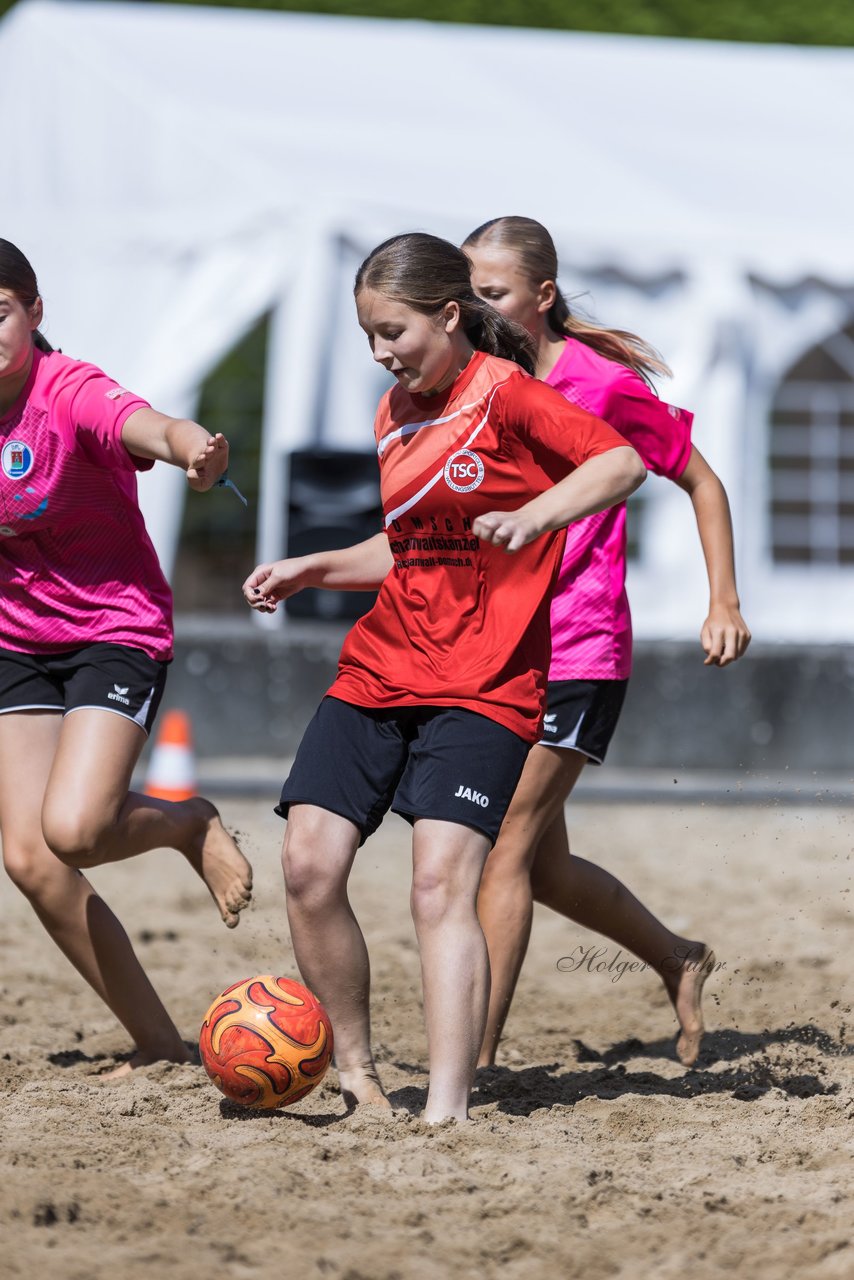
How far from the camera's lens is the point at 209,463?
3.80 m

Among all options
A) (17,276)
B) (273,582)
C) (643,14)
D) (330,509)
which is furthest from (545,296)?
(643,14)

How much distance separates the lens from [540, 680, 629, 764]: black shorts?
458 cm

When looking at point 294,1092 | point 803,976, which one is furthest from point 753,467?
point 294,1092

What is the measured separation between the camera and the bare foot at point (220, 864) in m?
4.57

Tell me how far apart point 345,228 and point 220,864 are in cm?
785

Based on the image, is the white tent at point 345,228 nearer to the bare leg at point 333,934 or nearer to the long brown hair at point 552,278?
the long brown hair at point 552,278

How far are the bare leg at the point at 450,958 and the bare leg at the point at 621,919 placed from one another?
102 centimetres

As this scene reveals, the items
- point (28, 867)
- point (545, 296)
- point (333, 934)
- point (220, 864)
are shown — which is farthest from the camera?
point (545, 296)

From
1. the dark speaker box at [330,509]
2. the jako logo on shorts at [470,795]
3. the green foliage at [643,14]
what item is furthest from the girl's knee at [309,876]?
the green foliage at [643,14]

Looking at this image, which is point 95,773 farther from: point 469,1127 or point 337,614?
point 337,614

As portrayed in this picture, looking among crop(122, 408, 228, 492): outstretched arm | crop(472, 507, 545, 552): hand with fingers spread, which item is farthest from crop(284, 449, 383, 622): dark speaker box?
crop(472, 507, 545, 552): hand with fingers spread

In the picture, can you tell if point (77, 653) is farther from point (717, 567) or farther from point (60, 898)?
point (717, 567)

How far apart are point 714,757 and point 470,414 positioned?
7.57m

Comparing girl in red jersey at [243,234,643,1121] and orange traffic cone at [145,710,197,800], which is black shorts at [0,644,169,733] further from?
orange traffic cone at [145,710,197,800]
